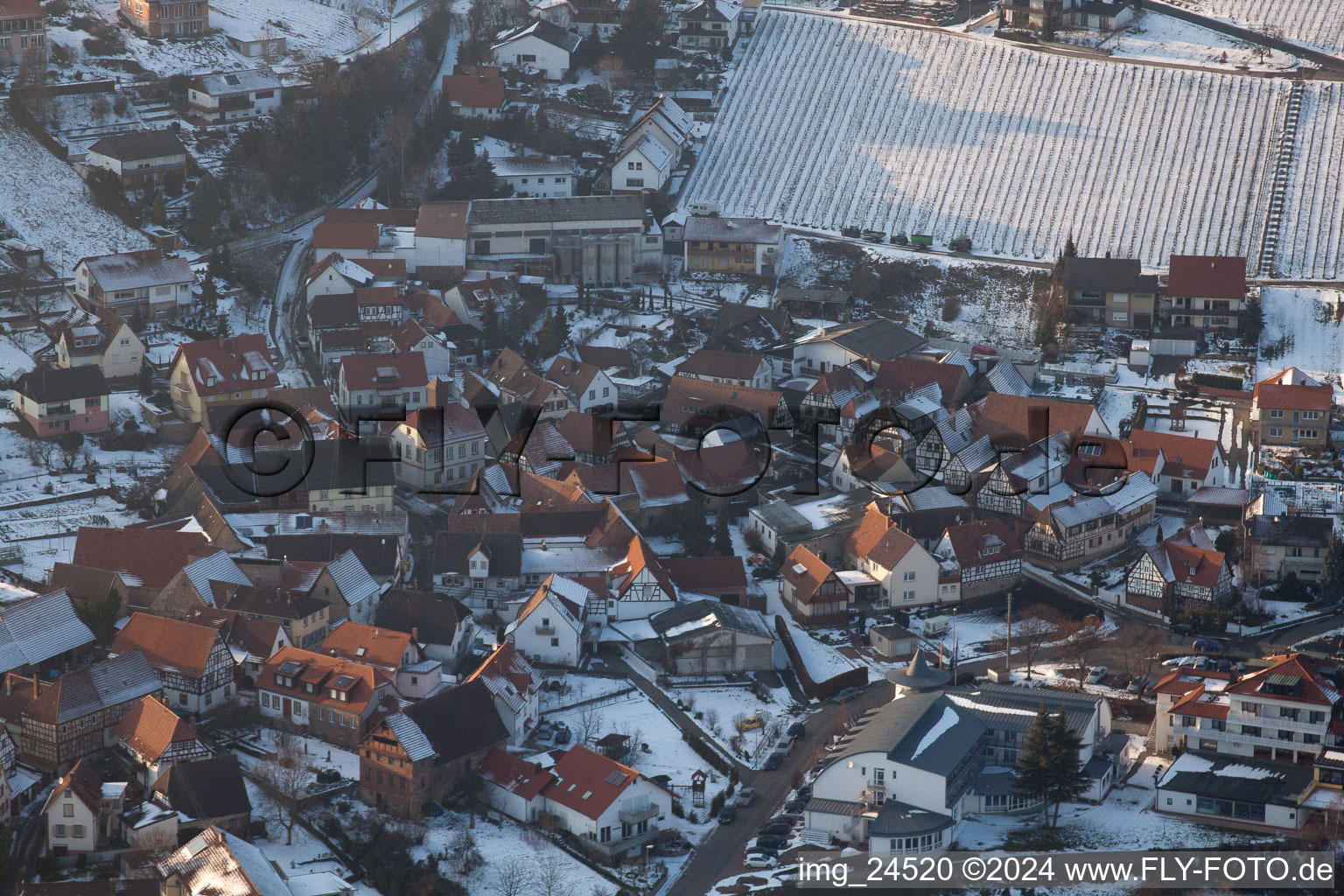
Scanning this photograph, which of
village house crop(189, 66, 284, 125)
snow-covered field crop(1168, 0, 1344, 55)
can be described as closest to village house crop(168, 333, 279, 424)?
village house crop(189, 66, 284, 125)

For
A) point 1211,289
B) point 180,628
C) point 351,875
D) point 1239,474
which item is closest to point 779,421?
point 1239,474

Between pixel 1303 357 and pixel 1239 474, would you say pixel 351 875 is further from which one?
pixel 1303 357

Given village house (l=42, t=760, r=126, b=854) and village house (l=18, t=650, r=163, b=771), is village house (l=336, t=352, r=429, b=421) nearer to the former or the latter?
village house (l=18, t=650, r=163, b=771)

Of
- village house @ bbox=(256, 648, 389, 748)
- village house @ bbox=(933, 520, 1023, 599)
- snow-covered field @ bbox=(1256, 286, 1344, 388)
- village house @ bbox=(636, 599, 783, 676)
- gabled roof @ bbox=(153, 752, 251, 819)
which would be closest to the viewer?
gabled roof @ bbox=(153, 752, 251, 819)

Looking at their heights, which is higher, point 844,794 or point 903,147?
point 903,147

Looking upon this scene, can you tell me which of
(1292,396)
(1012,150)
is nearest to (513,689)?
(1292,396)
